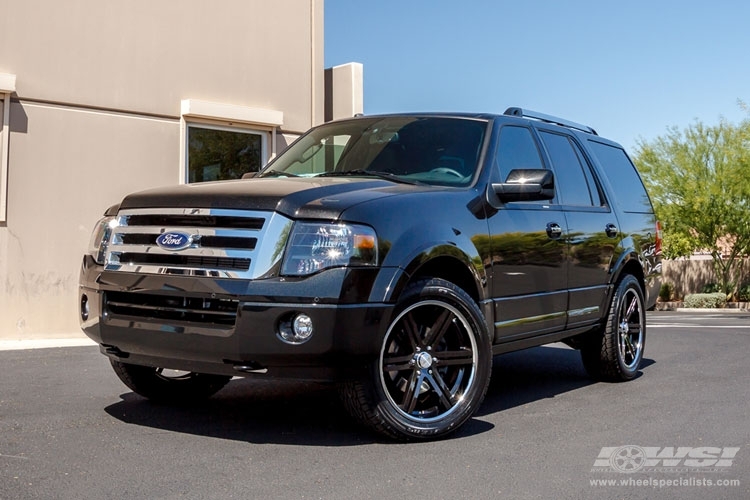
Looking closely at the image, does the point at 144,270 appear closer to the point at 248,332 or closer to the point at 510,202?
the point at 248,332

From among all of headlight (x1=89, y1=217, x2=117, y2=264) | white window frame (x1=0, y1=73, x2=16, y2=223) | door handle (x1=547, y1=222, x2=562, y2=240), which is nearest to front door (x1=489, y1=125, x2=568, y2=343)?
door handle (x1=547, y1=222, x2=562, y2=240)

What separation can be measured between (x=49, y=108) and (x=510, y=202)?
714cm

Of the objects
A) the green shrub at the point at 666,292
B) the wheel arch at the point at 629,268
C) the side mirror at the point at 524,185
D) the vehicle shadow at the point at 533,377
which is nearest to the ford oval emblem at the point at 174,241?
the side mirror at the point at 524,185

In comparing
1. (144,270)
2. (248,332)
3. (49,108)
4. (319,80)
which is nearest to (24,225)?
(49,108)

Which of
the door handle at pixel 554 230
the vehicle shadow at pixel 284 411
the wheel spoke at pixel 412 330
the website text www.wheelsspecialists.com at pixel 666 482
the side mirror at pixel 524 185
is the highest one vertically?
the side mirror at pixel 524 185

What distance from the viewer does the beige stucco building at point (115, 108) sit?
10969 millimetres

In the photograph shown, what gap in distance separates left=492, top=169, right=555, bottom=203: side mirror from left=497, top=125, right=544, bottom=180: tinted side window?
241mm

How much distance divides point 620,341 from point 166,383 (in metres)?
3.68

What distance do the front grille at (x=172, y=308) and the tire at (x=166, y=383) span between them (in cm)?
62

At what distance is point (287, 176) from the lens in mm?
6512

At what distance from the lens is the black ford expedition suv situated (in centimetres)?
473

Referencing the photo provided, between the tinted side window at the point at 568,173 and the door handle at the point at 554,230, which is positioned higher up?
the tinted side window at the point at 568,173

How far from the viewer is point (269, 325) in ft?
15.3

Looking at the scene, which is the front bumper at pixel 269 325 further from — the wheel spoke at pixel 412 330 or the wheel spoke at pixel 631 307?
the wheel spoke at pixel 631 307
